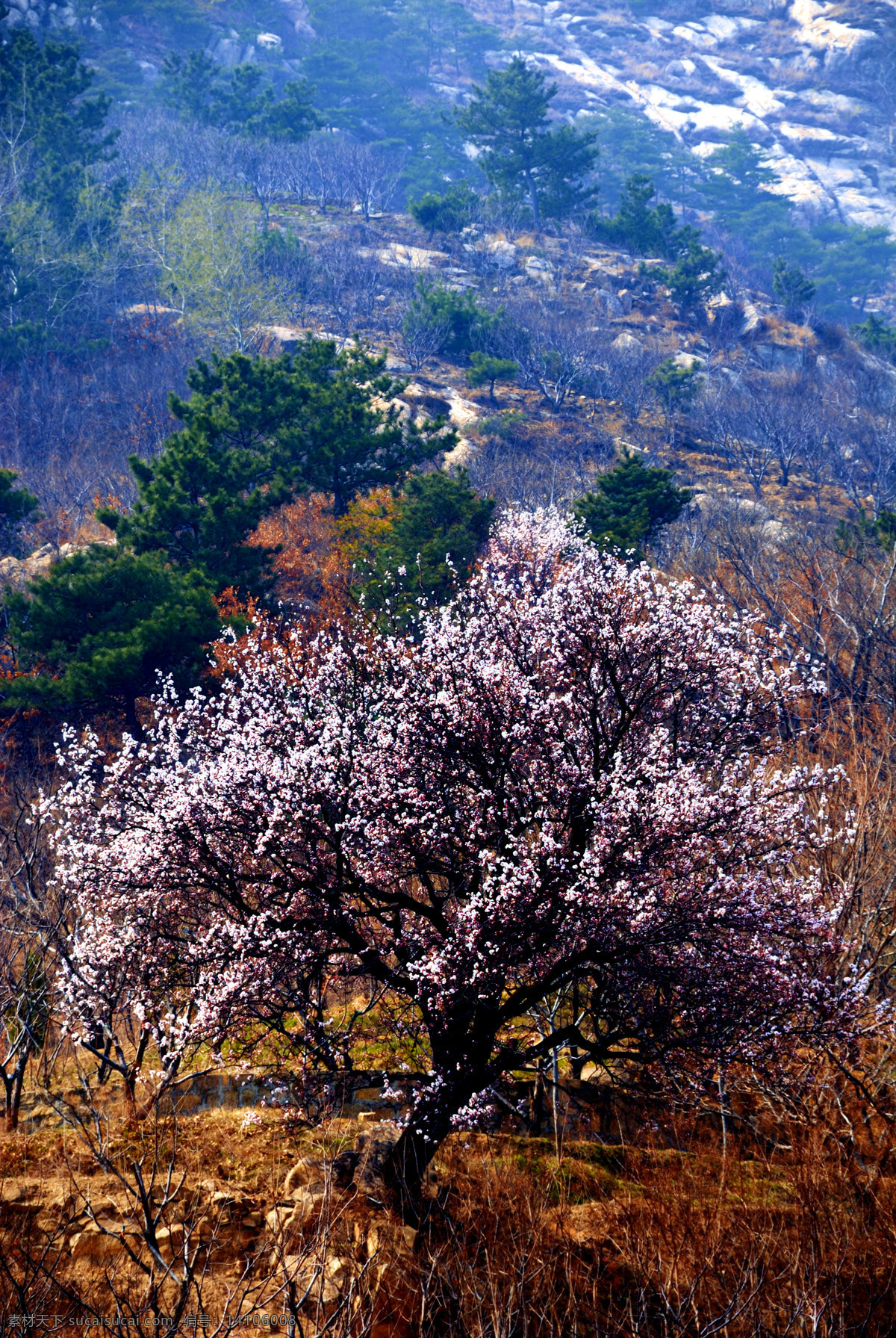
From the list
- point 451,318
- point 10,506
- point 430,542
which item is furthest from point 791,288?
point 10,506

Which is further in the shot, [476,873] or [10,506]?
[10,506]

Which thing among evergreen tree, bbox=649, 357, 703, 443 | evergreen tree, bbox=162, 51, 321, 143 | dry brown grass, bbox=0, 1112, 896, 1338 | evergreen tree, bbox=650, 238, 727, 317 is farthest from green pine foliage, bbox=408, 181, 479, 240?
dry brown grass, bbox=0, 1112, 896, 1338

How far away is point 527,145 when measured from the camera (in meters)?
78.2

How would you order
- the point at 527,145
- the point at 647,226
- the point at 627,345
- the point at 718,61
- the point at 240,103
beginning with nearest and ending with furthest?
1. the point at 627,345
2. the point at 647,226
3. the point at 527,145
4. the point at 240,103
5. the point at 718,61

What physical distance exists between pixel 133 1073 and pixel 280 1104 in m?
2.69

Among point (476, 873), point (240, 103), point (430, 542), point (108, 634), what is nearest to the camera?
point (476, 873)

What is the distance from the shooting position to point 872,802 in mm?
14742

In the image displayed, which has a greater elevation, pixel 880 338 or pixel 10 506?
pixel 880 338

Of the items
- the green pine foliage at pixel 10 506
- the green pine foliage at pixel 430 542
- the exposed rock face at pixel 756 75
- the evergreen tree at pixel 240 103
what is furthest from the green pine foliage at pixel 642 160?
the green pine foliage at pixel 10 506

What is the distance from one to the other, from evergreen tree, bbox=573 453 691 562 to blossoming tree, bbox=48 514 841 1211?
18.6m

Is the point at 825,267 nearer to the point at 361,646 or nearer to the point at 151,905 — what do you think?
the point at 361,646

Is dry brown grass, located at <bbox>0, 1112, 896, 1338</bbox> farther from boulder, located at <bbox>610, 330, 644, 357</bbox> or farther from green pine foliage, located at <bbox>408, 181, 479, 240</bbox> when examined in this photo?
green pine foliage, located at <bbox>408, 181, 479, 240</bbox>

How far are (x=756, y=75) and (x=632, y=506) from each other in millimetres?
134201

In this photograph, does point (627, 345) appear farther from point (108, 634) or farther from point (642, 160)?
point (642, 160)
